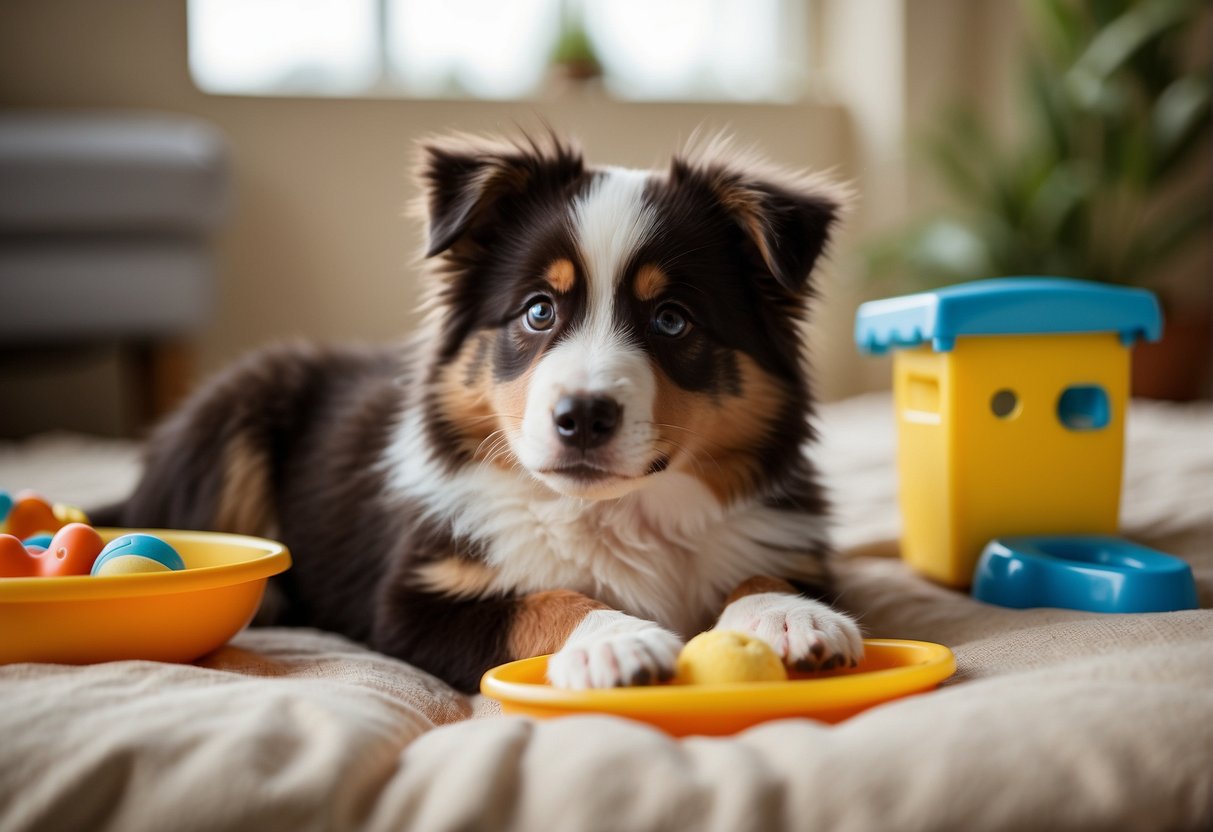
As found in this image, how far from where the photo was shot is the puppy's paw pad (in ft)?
4.40

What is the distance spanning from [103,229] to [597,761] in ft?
13.5

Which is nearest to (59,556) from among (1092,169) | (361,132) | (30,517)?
(30,517)

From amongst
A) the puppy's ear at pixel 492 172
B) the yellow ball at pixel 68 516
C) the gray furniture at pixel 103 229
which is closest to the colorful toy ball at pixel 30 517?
the yellow ball at pixel 68 516

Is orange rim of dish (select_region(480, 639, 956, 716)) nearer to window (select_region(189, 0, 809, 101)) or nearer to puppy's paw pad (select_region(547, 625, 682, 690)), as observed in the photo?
puppy's paw pad (select_region(547, 625, 682, 690))

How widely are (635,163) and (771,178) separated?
470cm

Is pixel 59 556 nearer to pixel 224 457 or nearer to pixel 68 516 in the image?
pixel 68 516

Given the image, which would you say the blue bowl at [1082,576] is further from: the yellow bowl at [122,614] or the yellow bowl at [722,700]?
the yellow bowl at [122,614]

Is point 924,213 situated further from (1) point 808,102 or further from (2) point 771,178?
(2) point 771,178

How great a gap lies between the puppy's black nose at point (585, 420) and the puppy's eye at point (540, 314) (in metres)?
0.27

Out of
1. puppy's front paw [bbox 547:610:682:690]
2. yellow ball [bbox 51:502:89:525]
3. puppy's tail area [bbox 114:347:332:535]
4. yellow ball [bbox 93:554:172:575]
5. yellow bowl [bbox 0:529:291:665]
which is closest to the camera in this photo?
puppy's front paw [bbox 547:610:682:690]

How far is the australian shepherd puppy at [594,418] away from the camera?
170 cm

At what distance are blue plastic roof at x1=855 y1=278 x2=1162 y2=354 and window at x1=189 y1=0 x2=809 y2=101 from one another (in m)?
4.74

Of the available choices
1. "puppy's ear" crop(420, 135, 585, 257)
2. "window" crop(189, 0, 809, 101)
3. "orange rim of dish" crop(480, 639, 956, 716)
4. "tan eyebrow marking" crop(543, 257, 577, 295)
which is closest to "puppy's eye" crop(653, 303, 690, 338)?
"tan eyebrow marking" crop(543, 257, 577, 295)

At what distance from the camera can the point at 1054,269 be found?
233 inches
